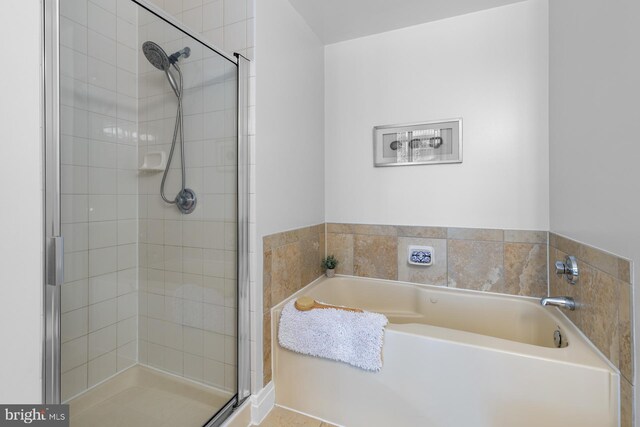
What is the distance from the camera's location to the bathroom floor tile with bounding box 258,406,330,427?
59.5 inches

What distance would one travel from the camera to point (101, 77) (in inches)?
46.5

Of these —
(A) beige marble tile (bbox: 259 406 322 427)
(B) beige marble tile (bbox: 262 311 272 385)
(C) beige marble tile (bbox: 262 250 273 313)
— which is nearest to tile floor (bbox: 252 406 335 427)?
(A) beige marble tile (bbox: 259 406 322 427)

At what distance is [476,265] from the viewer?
Result: 1937mm

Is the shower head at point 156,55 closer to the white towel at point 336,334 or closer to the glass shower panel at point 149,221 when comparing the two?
the glass shower panel at point 149,221

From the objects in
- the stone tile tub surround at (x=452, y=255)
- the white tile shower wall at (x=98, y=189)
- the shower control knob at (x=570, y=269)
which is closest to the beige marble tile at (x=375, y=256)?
the stone tile tub surround at (x=452, y=255)

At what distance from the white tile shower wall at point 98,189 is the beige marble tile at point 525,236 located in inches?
85.8

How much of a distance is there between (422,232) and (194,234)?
151cm

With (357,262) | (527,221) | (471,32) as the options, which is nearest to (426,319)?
(357,262)

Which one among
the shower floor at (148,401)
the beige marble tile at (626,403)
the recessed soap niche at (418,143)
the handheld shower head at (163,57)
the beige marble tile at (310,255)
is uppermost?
the handheld shower head at (163,57)

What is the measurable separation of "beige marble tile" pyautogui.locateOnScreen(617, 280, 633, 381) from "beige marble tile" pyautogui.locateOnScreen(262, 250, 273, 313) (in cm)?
149

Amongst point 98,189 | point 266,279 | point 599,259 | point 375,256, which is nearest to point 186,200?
point 98,189

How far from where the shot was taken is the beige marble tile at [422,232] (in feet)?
6.59

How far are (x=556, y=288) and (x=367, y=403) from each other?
4.17ft

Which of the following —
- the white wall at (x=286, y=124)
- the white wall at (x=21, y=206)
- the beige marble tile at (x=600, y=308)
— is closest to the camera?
the white wall at (x=21, y=206)
